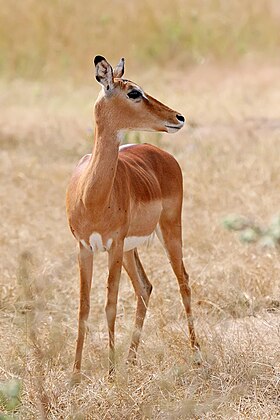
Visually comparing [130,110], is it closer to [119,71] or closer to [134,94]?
[134,94]

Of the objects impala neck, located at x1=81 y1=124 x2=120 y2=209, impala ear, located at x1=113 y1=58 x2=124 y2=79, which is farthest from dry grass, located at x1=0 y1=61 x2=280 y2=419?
impala ear, located at x1=113 y1=58 x2=124 y2=79

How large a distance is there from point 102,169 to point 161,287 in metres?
1.92

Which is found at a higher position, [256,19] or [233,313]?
[256,19]

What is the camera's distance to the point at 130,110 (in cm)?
487

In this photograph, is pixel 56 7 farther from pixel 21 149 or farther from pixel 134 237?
pixel 134 237

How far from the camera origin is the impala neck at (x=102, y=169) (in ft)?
15.8

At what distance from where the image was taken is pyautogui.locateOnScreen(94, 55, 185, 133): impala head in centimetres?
486

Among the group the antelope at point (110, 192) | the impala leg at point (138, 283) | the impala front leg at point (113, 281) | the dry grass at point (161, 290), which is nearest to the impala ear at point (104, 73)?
the antelope at point (110, 192)

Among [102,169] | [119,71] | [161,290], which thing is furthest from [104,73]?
[161,290]

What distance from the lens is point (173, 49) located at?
18.5m

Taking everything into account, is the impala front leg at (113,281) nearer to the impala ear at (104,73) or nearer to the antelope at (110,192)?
the antelope at (110,192)

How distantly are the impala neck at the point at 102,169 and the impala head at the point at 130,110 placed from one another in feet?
0.19

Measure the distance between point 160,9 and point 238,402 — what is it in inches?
623

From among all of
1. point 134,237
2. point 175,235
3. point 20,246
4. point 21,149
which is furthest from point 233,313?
point 21,149
